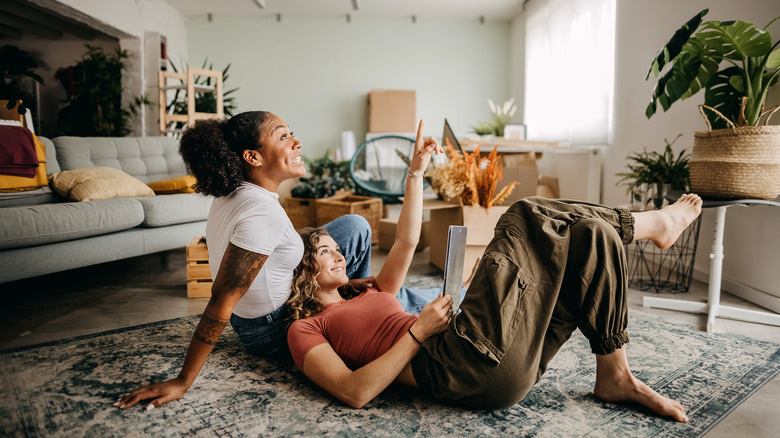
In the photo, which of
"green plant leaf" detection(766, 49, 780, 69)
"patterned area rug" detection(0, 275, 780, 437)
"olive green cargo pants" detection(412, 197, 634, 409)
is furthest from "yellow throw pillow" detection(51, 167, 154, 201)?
"green plant leaf" detection(766, 49, 780, 69)

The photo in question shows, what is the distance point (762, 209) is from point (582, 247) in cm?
190

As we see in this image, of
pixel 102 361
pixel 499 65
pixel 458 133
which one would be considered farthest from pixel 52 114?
pixel 102 361

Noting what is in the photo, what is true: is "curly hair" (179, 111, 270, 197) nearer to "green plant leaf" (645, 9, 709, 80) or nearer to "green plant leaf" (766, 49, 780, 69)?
"green plant leaf" (645, 9, 709, 80)

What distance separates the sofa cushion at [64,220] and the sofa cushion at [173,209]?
60 millimetres

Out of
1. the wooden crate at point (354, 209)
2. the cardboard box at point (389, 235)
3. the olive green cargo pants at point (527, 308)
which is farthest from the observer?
the wooden crate at point (354, 209)

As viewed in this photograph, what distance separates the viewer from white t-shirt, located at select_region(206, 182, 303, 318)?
136 cm

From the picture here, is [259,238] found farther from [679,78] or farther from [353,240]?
[679,78]

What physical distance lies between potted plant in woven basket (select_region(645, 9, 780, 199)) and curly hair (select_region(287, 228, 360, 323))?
5.77 feet

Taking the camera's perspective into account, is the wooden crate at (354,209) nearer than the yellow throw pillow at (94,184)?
No

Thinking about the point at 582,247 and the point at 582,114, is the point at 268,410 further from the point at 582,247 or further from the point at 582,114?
the point at 582,114

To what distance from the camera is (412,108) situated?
23.5 ft

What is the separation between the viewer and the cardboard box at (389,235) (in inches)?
154

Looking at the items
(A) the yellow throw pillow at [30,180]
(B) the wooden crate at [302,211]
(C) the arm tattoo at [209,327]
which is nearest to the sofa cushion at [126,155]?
(A) the yellow throw pillow at [30,180]

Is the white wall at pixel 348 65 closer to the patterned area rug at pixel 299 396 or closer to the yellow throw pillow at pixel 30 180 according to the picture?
the yellow throw pillow at pixel 30 180
